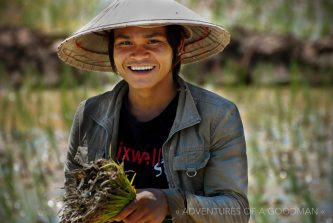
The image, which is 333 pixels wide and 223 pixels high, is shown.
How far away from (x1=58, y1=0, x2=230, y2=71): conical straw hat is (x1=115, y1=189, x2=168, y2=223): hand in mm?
463

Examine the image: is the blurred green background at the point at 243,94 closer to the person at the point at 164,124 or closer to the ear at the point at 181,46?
the person at the point at 164,124

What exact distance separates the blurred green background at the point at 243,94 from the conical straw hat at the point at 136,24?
1.79 ft

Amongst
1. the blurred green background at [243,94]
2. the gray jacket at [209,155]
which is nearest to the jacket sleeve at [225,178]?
the gray jacket at [209,155]

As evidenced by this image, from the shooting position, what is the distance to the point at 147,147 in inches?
88.1

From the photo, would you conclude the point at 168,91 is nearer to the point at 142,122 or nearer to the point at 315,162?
the point at 142,122

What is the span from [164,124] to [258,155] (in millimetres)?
2376

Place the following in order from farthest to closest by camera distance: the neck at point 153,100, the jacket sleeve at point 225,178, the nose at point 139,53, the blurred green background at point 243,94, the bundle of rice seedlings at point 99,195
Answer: the blurred green background at point 243,94 < the neck at point 153,100 < the nose at point 139,53 < the jacket sleeve at point 225,178 < the bundle of rice seedlings at point 99,195

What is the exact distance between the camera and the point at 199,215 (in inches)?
80.9

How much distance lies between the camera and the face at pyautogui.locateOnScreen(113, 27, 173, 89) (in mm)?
2182

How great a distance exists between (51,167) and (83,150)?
2537 millimetres

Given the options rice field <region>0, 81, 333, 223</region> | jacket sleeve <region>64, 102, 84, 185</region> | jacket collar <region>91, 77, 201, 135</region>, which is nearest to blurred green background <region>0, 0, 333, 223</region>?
rice field <region>0, 81, 333, 223</region>

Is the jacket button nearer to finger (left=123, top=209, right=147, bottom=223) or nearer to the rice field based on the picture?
finger (left=123, top=209, right=147, bottom=223)

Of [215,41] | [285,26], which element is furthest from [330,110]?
[215,41]

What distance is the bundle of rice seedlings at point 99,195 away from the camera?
1858mm
